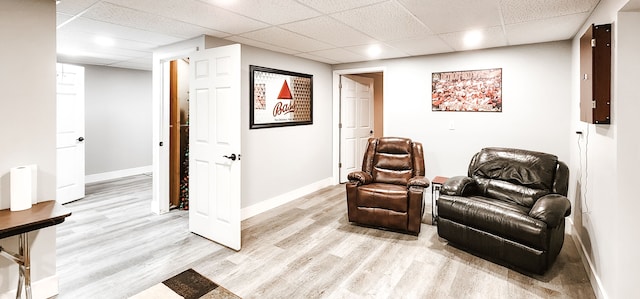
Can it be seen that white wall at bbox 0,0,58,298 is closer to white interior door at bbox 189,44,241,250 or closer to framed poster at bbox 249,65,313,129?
white interior door at bbox 189,44,241,250

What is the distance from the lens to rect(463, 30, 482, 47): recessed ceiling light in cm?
342

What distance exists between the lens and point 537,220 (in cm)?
252

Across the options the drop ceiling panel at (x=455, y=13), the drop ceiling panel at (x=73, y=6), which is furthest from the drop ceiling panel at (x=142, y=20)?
the drop ceiling panel at (x=455, y=13)

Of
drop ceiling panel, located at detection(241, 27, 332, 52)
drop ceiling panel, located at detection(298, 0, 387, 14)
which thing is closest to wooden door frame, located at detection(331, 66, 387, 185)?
drop ceiling panel, located at detection(241, 27, 332, 52)

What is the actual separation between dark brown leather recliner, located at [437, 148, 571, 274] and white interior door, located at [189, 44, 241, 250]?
2078 millimetres

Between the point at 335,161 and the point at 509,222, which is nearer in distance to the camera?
the point at 509,222

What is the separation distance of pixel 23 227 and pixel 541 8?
3.94 m

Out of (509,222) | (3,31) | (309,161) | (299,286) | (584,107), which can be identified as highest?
(3,31)

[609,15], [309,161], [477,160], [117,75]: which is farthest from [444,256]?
[117,75]

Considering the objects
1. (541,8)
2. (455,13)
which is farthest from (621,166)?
(455,13)

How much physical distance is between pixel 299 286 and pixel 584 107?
8.64 feet

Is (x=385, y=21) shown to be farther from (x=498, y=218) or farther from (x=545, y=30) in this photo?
(x=498, y=218)

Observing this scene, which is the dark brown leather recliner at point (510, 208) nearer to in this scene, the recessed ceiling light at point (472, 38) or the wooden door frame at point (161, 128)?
the recessed ceiling light at point (472, 38)

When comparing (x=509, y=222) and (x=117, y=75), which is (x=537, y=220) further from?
(x=117, y=75)
